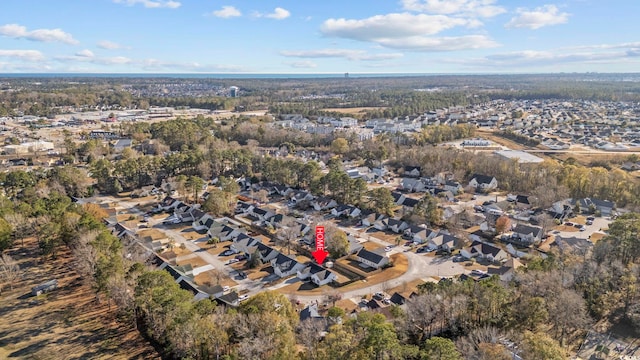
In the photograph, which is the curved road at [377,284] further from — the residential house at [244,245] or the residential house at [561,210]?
the residential house at [561,210]

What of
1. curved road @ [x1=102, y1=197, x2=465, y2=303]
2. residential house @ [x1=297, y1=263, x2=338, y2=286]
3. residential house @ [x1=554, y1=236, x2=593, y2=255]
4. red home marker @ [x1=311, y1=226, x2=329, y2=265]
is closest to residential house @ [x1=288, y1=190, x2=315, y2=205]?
curved road @ [x1=102, y1=197, x2=465, y2=303]

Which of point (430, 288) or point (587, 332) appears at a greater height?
point (430, 288)

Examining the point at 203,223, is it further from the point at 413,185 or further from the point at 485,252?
the point at 413,185

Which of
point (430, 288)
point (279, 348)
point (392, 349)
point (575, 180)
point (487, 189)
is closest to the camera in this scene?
point (392, 349)

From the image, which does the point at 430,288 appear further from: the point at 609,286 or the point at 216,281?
the point at 216,281

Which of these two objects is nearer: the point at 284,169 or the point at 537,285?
the point at 537,285

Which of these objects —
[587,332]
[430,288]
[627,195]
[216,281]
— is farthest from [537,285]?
[627,195]

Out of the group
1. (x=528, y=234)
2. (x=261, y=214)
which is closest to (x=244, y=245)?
(x=261, y=214)
